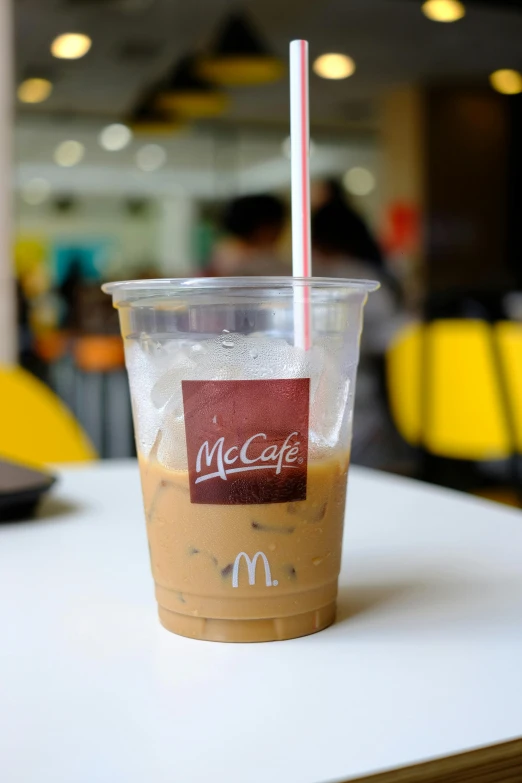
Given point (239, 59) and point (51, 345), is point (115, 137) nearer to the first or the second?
point (239, 59)

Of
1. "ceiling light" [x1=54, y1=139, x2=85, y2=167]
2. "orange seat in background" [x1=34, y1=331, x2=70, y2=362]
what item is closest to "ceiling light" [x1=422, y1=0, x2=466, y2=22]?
"ceiling light" [x1=54, y1=139, x2=85, y2=167]

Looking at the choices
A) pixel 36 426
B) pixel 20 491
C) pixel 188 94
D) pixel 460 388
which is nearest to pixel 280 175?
pixel 188 94

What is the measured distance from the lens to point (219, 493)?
50 cm

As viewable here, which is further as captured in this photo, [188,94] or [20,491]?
[188,94]

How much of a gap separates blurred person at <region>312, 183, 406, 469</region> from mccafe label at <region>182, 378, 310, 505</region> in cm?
332

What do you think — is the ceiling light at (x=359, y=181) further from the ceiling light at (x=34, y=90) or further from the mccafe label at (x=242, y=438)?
the mccafe label at (x=242, y=438)

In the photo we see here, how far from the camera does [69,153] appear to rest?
12.3 feet

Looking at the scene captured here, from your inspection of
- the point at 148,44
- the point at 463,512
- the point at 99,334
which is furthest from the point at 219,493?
the point at 148,44

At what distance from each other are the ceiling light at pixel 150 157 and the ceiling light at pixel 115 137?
0.08 m

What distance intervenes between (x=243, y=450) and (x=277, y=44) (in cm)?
403

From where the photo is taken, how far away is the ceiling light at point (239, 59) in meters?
3.88

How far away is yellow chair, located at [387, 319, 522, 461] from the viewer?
308 cm

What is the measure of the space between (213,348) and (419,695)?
0.70 feet

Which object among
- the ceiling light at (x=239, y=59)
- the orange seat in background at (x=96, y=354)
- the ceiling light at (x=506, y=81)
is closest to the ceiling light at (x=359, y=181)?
the ceiling light at (x=239, y=59)
